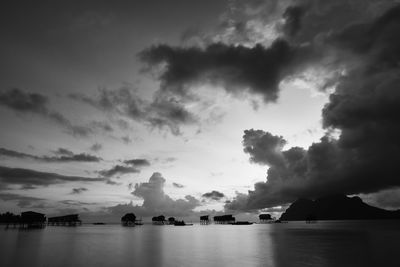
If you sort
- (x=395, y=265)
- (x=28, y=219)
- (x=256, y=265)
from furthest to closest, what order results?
1. (x=28, y=219)
2. (x=256, y=265)
3. (x=395, y=265)

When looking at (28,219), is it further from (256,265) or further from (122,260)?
(256,265)

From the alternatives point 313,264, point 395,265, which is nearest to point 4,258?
point 313,264

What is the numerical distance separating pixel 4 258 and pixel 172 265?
27822 mm

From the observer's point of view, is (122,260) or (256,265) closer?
(256,265)

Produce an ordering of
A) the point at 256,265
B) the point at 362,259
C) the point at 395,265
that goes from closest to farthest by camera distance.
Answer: the point at 395,265, the point at 256,265, the point at 362,259

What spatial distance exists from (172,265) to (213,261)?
22.8ft

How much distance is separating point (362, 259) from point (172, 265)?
28.0 m

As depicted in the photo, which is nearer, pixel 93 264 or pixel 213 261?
pixel 93 264

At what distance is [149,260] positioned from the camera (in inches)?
1957

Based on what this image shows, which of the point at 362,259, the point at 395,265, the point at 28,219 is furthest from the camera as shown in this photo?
the point at 28,219

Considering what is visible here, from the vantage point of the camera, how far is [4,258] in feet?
165

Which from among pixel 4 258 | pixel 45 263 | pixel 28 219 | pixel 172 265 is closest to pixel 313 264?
pixel 172 265

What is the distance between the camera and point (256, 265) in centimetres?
4372

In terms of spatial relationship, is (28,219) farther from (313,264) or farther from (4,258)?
(313,264)
